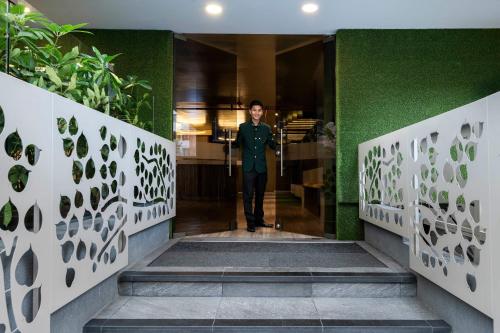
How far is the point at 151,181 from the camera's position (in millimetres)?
2750

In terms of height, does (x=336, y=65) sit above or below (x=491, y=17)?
below

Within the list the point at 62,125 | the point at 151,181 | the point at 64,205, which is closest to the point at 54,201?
the point at 64,205

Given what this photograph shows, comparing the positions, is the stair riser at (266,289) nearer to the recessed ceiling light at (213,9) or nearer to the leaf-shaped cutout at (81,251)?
the leaf-shaped cutout at (81,251)

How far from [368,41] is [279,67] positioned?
113cm

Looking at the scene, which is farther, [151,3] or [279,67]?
[279,67]

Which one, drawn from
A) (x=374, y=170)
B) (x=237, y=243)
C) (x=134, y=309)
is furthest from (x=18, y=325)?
(x=374, y=170)

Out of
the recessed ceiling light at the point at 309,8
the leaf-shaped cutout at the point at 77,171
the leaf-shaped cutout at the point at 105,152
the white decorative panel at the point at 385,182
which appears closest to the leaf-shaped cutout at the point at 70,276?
the leaf-shaped cutout at the point at 77,171

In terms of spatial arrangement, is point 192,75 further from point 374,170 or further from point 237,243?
point 374,170

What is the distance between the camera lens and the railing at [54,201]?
3.58 ft

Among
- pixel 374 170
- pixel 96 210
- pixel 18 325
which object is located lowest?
pixel 18 325

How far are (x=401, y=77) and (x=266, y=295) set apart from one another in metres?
2.63

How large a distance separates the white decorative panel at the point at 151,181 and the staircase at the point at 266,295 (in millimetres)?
331

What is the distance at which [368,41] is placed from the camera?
3.53m

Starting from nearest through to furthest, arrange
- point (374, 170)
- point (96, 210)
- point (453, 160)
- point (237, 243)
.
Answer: point (453, 160) → point (96, 210) → point (374, 170) → point (237, 243)
